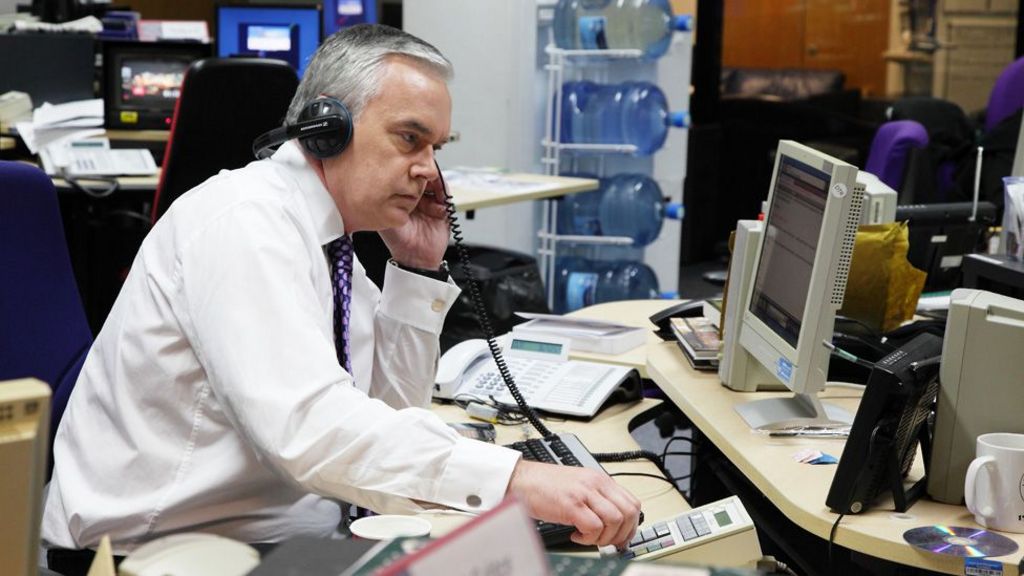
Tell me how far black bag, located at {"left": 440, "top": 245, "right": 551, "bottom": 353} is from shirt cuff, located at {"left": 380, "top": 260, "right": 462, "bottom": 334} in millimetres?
2073

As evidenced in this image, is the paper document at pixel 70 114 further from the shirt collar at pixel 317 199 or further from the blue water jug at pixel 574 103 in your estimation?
the shirt collar at pixel 317 199

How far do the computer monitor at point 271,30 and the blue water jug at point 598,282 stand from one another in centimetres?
155

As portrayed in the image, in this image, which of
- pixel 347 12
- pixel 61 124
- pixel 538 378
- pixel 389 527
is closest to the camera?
pixel 389 527

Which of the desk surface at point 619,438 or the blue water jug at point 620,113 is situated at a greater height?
the blue water jug at point 620,113

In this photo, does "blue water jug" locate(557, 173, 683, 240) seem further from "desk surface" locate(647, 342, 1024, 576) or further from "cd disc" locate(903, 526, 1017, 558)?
"cd disc" locate(903, 526, 1017, 558)

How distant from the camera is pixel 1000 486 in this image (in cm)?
160

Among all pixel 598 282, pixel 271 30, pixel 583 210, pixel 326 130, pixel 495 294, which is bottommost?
pixel 598 282

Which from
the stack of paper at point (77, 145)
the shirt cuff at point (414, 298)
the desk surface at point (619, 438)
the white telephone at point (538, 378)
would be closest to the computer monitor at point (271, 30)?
the stack of paper at point (77, 145)

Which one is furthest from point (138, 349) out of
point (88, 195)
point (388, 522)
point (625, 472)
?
point (88, 195)

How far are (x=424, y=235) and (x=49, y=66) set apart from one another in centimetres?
357

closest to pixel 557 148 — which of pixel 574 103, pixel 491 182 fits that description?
pixel 574 103

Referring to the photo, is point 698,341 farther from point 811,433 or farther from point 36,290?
point 36,290

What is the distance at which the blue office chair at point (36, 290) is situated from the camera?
1.89 m

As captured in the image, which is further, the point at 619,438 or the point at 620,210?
the point at 620,210
